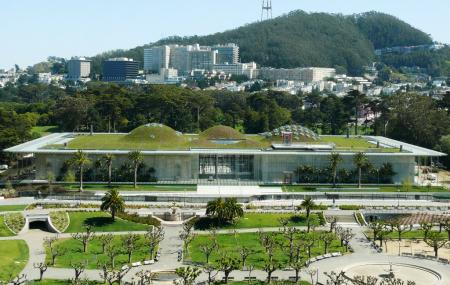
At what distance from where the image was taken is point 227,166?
83.2 m

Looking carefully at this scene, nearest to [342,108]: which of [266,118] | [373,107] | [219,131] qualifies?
[373,107]

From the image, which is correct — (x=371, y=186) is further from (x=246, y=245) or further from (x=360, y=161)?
(x=246, y=245)

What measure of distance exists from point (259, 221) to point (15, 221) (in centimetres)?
2233

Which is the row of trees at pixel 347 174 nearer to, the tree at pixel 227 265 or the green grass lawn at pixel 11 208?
the green grass lawn at pixel 11 208

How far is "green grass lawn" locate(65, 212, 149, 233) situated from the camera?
60.6 metres

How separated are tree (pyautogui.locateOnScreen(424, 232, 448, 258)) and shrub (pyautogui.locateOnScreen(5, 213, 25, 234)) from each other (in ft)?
115

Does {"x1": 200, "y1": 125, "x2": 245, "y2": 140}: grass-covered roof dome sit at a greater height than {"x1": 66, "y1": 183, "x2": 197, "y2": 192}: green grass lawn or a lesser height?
greater

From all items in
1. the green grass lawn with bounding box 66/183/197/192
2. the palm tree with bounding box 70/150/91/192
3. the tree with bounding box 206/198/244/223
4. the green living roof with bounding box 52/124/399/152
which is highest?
the green living roof with bounding box 52/124/399/152

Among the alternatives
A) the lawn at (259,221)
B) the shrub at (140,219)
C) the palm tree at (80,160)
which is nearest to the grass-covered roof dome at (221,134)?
the palm tree at (80,160)

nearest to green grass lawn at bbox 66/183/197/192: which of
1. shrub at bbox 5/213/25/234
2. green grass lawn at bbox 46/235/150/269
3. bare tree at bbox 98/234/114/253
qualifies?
shrub at bbox 5/213/25/234

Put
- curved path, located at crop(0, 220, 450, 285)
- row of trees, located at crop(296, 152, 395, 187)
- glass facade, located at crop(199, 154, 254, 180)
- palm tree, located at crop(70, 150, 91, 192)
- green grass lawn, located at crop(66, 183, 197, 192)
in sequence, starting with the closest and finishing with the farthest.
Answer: curved path, located at crop(0, 220, 450, 285)
palm tree, located at crop(70, 150, 91, 192)
green grass lawn, located at crop(66, 183, 197, 192)
row of trees, located at crop(296, 152, 395, 187)
glass facade, located at crop(199, 154, 254, 180)

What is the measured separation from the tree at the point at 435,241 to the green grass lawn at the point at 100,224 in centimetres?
2480

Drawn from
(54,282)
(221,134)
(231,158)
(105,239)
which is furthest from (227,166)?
(54,282)

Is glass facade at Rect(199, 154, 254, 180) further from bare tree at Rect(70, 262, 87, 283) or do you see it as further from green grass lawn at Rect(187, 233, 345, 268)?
bare tree at Rect(70, 262, 87, 283)
